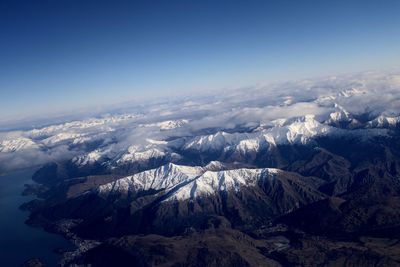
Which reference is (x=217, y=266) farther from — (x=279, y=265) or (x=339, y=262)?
(x=339, y=262)

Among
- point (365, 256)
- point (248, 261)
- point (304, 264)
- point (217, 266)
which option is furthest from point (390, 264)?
point (217, 266)

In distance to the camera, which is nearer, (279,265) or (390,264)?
(390,264)

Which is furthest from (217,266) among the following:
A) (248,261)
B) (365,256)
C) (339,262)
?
(365,256)

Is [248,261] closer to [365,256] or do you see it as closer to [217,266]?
[217,266]

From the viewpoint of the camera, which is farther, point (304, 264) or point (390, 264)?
point (304, 264)

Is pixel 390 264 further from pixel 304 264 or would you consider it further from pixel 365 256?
pixel 304 264

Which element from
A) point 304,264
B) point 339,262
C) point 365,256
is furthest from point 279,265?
point 365,256

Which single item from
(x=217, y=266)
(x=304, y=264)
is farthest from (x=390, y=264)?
(x=217, y=266)
